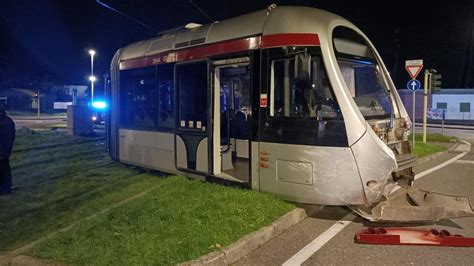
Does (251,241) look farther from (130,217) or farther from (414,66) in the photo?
(414,66)

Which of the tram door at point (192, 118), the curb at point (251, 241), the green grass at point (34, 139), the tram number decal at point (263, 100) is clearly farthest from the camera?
the green grass at point (34, 139)

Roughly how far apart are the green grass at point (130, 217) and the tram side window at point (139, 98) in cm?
127

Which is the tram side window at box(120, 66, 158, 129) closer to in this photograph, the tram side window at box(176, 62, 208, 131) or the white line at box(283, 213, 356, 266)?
the tram side window at box(176, 62, 208, 131)

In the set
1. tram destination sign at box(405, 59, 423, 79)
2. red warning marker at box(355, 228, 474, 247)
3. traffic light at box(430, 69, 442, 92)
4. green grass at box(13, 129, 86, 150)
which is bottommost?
red warning marker at box(355, 228, 474, 247)

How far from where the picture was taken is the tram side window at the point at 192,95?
810 centimetres

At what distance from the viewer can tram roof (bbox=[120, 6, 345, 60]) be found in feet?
21.7

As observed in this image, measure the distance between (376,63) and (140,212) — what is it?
4.58 metres

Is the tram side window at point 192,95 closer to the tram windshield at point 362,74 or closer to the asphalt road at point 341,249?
the tram windshield at point 362,74

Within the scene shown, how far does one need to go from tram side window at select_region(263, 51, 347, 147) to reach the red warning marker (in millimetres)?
1257

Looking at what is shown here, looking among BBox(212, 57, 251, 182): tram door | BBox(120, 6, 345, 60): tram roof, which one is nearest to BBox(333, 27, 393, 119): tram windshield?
BBox(120, 6, 345, 60): tram roof

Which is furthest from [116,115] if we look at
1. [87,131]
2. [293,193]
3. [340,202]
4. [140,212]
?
[87,131]

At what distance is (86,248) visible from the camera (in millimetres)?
5078

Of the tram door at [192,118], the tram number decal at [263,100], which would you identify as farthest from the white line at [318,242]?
the tram door at [192,118]

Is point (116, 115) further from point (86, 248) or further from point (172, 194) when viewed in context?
point (86, 248)
